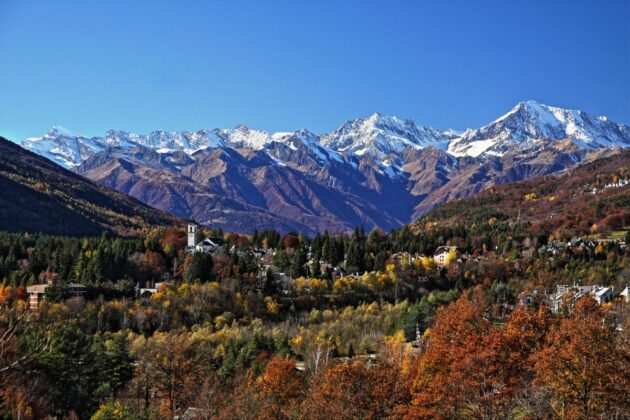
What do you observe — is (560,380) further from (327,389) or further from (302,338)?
(302,338)

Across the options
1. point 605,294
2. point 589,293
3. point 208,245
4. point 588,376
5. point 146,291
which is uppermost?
point 208,245

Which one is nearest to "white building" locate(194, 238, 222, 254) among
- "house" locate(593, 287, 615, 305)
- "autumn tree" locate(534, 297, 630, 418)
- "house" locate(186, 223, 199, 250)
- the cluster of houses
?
"house" locate(186, 223, 199, 250)

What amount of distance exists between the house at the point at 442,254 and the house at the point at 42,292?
66.1 meters

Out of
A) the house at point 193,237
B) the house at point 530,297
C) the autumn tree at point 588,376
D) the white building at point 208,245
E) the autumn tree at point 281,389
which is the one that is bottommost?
the autumn tree at point 281,389

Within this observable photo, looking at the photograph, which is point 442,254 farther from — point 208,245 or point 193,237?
point 193,237

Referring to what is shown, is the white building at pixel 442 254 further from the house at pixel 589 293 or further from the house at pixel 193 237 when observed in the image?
the house at pixel 193 237

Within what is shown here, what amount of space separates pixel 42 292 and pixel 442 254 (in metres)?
76.0

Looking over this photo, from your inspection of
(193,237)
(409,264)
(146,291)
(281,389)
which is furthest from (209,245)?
(281,389)

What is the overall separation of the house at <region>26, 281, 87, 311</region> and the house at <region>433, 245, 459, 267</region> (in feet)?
217

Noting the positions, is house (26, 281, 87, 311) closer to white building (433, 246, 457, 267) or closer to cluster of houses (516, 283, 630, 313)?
cluster of houses (516, 283, 630, 313)

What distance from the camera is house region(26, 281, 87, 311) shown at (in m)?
82.4

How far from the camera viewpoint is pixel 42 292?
84.3m

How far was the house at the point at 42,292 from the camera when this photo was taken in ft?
270

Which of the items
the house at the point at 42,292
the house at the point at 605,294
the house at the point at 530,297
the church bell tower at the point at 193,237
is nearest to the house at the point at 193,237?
the church bell tower at the point at 193,237
